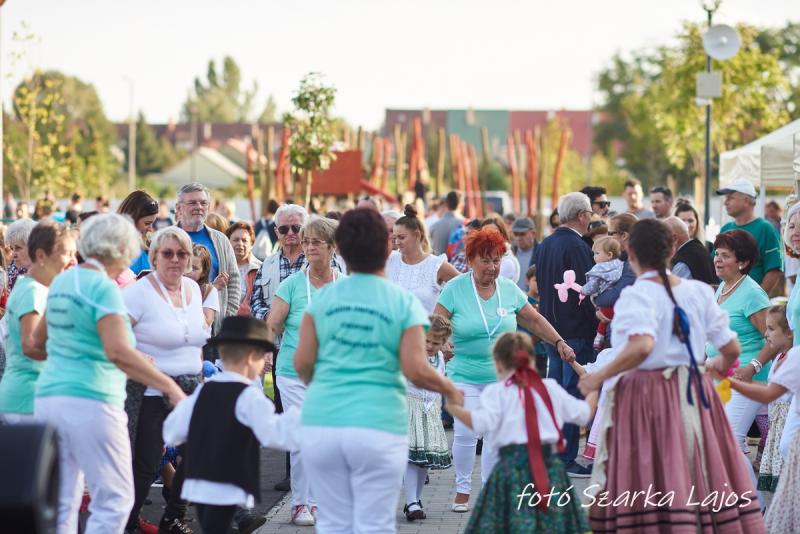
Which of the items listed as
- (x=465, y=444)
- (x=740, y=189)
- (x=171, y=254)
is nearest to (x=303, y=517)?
(x=465, y=444)

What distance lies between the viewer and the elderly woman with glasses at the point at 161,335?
7062 mm

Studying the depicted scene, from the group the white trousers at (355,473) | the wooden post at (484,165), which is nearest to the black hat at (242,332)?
the white trousers at (355,473)

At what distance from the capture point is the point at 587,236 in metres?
11.4

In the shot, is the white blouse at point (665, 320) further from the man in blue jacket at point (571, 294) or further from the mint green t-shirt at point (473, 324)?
the man in blue jacket at point (571, 294)

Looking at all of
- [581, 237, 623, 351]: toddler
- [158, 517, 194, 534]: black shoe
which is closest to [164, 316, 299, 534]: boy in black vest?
[158, 517, 194, 534]: black shoe

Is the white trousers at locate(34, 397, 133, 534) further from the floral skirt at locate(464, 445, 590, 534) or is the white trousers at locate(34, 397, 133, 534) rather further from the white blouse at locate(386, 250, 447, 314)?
the white blouse at locate(386, 250, 447, 314)

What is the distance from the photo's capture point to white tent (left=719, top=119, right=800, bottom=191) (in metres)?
15.5

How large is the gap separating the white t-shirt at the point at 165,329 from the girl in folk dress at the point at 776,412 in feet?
11.8

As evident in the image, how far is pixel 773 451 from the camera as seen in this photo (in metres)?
7.98

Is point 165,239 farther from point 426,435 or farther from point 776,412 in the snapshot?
point 776,412

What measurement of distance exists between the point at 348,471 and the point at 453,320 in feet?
10.1

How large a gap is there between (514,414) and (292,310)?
2.62 metres

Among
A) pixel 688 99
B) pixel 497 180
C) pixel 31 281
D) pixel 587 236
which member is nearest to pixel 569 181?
pixel 497 180

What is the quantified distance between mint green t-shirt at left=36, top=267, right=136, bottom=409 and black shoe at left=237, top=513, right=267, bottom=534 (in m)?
1.82
